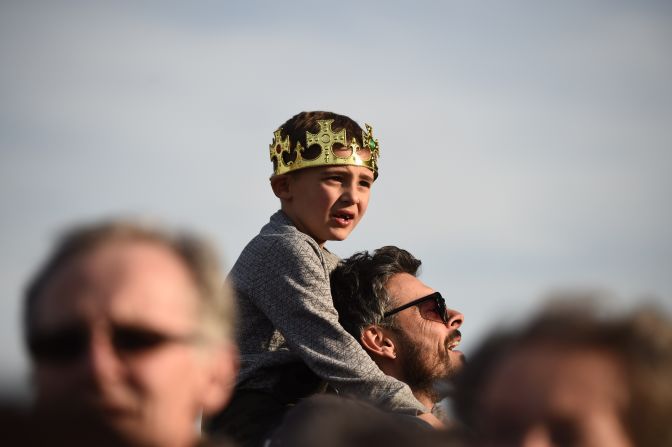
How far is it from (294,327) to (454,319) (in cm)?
110

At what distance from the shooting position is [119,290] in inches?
82.7

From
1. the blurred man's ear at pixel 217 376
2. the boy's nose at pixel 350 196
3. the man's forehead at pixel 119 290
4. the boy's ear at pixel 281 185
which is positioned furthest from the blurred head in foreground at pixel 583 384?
the boy's ear at pixel 281 185

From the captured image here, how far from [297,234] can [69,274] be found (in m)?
3.09

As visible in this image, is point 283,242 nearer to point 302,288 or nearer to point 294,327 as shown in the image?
point 302,288

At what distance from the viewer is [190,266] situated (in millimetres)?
2277

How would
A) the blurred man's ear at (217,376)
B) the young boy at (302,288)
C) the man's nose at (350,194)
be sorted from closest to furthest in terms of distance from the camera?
the blurred man's ear at (217,376) < the young boy at (302,288) < the man's nose at (350,194)

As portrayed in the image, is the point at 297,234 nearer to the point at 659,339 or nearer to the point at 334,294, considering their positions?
the point at 334,294

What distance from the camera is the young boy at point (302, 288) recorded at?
466cm

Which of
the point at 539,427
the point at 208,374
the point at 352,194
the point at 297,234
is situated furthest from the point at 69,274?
the point at 352,194

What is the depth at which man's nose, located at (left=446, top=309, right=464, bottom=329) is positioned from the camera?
5504 millimetres

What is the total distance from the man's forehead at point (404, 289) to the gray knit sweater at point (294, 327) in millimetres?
455

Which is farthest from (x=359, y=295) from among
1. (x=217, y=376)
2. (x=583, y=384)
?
(x=583, y=384)

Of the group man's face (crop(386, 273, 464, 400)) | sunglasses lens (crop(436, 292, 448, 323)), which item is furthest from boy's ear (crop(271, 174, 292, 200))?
sunglasses lens (crop(436, 292, 448, 323))

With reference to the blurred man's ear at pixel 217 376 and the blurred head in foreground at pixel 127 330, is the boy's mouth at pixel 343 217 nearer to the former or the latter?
the blurred man's ear at pixel 217 376
